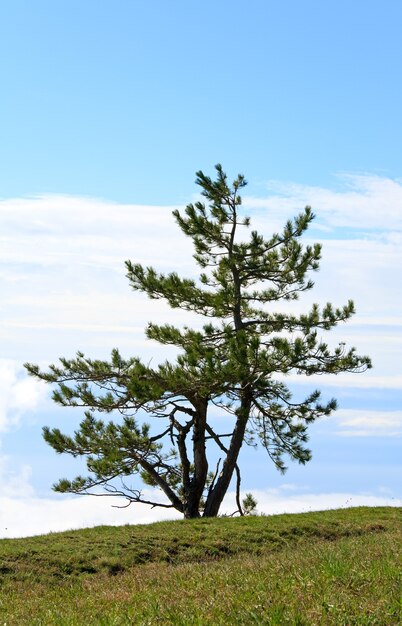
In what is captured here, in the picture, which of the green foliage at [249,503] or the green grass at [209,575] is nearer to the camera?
the green grass at [209,575]

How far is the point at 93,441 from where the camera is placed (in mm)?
26531

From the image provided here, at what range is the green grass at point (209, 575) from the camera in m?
7.83

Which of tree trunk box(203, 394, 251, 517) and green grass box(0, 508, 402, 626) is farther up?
tree trunk box(203, 394, 251, 517)

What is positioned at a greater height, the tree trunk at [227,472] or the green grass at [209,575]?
the tree trunk at [227,472]

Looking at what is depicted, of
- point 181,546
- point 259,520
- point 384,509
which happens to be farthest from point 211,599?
point 384,509

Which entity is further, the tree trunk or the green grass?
the tree trunk

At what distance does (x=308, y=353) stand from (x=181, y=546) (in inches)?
378

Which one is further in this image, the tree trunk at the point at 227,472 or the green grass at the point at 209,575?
the tree trunk at the point at 227,472

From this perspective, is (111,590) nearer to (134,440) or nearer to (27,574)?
(27,574)

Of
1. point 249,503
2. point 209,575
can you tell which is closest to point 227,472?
point 249,503

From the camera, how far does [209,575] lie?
35.6 feet

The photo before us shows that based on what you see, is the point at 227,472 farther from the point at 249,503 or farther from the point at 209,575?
the point at 209,575

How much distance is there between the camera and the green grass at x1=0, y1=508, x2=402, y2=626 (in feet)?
25.7

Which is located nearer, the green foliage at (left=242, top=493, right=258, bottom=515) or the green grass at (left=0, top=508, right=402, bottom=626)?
the green grass at (left=0, top=508, right=402, bottom=626)
